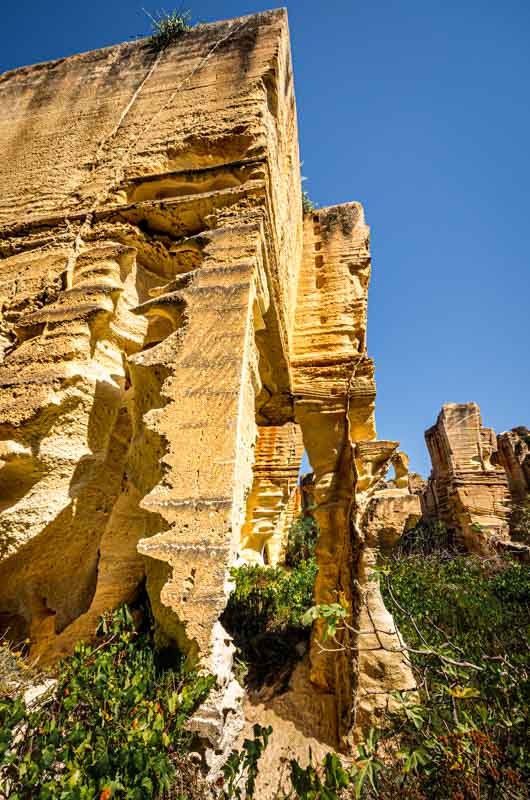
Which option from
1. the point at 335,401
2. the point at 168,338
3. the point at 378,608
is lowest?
the point at 378,608

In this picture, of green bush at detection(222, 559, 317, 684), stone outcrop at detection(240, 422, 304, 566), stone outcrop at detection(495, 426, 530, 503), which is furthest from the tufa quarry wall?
stone outcrop at detection(495, 426, 530, 503)

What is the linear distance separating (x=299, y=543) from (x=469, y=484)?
5.31 m

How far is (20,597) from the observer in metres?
2.64

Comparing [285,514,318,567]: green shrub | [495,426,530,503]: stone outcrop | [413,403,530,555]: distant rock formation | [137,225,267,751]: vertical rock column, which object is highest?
[495,426,530,503]: stone outcrop

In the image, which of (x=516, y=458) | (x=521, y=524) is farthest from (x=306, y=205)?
(x=516, y=458)

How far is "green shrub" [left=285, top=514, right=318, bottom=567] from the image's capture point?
38.4ft

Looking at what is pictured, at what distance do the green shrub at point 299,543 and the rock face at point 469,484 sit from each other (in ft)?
13.5

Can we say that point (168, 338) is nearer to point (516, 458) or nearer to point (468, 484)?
point (468, 484)

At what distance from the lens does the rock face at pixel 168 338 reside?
2012 mm

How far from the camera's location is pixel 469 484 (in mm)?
10094

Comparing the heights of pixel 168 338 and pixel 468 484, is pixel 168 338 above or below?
below

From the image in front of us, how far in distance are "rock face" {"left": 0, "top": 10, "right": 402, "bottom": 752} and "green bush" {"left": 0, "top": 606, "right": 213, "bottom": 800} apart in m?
0.19

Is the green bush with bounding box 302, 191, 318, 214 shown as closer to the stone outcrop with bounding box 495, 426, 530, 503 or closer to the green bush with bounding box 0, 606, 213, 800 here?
the green bush with bounding box 0, 606, 213, 800

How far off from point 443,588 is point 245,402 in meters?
6.30
